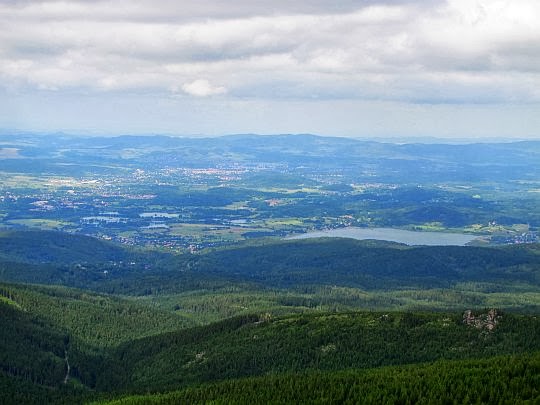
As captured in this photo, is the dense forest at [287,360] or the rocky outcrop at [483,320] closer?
the dense forest at [287,360]

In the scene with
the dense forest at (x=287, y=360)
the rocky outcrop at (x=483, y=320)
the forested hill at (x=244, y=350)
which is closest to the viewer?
the dense forest at (x=287, y=360)

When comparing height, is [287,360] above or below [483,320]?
below

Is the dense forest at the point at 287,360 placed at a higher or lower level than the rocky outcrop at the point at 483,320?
lower

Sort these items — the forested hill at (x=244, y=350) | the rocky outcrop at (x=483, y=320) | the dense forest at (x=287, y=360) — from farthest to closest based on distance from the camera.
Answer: the rocky outcrop at (x=483, y=320), the forested hill at (x=244, y=350), the dense forest at (x=287, y=360)

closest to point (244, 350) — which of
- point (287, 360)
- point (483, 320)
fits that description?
point (287, 360)

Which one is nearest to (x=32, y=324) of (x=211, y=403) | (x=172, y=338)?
(x=172, y=338)

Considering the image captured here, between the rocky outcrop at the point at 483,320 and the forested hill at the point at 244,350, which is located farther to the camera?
the rocky outcrop at the point at 483,320

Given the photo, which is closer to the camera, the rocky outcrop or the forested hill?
the forested hill

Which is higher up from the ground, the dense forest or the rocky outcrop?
the rocky outcrop

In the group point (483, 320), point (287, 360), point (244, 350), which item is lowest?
point (244, 350)

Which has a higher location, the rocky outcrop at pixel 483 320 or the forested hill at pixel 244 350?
the rocky outcrop at pixel 483 320

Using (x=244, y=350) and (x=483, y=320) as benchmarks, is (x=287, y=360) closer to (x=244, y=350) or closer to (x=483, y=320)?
(x=244, y=350)
